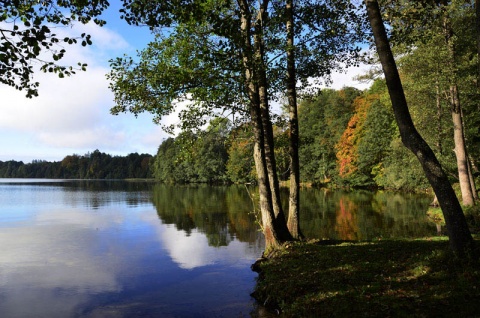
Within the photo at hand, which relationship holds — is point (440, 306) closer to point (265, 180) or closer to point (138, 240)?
point (265, 180)

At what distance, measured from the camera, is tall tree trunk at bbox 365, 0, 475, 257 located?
25.2ft

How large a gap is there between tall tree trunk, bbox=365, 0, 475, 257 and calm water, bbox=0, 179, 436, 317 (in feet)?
16.1

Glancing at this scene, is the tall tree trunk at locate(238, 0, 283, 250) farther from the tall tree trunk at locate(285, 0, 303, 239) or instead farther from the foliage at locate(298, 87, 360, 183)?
the foliage at locate(298, 87, 360, 183)

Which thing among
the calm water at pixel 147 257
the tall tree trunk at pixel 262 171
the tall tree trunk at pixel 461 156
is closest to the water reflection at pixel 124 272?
the calm water at pixel 147 257

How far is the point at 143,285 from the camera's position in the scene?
11898 mm

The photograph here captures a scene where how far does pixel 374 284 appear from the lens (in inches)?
299

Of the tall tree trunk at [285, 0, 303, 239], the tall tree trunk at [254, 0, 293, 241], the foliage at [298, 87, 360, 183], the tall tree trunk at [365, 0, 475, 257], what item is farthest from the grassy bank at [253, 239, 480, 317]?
the foliage at [298, 87, 360, 183]

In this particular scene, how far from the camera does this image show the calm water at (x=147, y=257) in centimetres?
1009

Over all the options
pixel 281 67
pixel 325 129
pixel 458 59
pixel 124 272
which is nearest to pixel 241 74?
pixel 281 67

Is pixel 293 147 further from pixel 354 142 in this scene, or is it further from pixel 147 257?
pixel 354 142

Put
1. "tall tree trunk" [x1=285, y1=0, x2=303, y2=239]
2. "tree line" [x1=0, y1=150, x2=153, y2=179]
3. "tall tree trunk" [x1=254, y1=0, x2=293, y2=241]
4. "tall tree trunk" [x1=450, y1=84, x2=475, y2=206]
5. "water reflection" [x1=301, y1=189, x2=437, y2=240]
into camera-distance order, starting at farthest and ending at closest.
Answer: "tree line" [x1=0, y1=150, x2=153, y2=179] → "water reflection" [x1=301, y1=189, x2=437, y2=240] → "tall tree trunk" [x1=450, y1=84, x2=475, y2=206] → "tall tree trunk" [x1=285, y1=0, x2=303, y2=239] → "tall tree trunk" [x1=254, y1=0, x2=293, y2=241]

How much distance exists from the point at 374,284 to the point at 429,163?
113 inches

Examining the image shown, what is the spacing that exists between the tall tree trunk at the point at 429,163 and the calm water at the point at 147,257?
16.1 ft

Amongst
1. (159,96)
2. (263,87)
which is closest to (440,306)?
(263,87)
